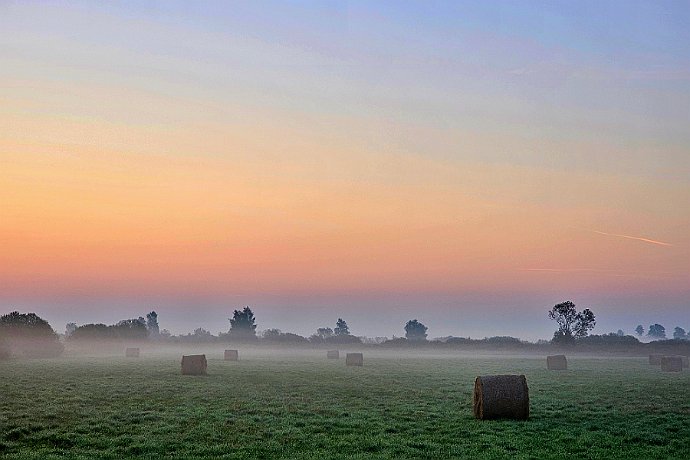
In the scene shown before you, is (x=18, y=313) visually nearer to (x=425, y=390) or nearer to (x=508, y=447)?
(x=425, y=390)

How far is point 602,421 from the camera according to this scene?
2314cm

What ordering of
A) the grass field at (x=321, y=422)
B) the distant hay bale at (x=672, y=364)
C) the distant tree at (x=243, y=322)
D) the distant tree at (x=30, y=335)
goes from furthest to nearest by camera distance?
the distant tree at (x=243, y=322)
the distant tree at (x=30, y=335)
the distant hay bale at (x=672, y=364)
the grass field at (x=321, y=422)

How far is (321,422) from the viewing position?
73.8 ft

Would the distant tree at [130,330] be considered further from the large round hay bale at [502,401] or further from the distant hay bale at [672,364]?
the large round hay bale at [502,401]

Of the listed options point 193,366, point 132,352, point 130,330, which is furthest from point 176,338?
point 193,366

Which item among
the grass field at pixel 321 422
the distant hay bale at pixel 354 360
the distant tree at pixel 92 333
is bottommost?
the grass field at pixel 321 422

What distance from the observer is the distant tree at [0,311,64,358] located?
75.8 m

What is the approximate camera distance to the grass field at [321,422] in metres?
18.0

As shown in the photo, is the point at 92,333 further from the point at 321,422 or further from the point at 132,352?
the point at 321,422

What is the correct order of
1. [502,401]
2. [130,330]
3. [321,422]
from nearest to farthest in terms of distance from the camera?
[321,422] → [502,401] → [130,330]

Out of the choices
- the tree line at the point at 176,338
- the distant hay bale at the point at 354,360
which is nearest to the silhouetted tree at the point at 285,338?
the tree line at the point at 176,338

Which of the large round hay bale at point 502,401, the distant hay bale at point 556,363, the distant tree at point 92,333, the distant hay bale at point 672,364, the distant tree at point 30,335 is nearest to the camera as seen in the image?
the large round hay bale at point 502,401

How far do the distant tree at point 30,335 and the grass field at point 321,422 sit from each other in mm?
43680

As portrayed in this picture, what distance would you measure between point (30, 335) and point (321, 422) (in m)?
68.0
